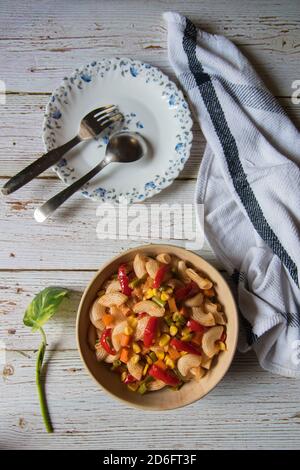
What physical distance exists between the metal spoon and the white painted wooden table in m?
0.05

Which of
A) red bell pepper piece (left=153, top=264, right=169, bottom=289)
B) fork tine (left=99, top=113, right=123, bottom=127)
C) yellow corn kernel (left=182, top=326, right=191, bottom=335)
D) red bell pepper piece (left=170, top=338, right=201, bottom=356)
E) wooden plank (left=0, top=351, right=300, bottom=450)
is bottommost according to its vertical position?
wooden plank (left=0, top=351, right=300, bottom=450)

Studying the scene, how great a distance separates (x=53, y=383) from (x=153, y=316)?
285 mm

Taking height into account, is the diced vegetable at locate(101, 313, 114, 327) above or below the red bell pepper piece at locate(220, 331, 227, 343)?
above

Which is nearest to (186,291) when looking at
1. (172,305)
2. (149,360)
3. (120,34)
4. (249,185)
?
(172,305)

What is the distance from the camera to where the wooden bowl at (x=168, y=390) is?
2.95 ft

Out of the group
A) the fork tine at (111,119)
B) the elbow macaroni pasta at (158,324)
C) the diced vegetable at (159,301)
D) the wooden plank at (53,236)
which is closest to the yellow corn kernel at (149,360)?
the elbow macaroni pasta at (158,324)

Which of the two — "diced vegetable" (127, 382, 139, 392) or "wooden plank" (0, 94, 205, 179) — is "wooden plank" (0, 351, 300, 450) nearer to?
"diced vegetable" (127, 382, 139, 392)

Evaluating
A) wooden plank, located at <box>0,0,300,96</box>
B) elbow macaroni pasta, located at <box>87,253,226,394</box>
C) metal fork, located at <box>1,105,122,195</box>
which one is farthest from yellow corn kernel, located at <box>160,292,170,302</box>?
wooden plank, located at <box>0,0,300,96</box>

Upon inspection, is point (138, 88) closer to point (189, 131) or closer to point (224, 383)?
point (189, 131)

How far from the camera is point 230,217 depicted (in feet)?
3.28

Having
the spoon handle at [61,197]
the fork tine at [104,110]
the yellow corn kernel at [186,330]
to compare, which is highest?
the fork tine at [104,110]

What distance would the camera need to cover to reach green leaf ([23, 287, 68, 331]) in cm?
95

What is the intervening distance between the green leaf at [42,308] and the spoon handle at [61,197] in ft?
0.47

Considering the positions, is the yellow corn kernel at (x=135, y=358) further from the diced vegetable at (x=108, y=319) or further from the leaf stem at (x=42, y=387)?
the leaf stem at (x=42, y=387)
